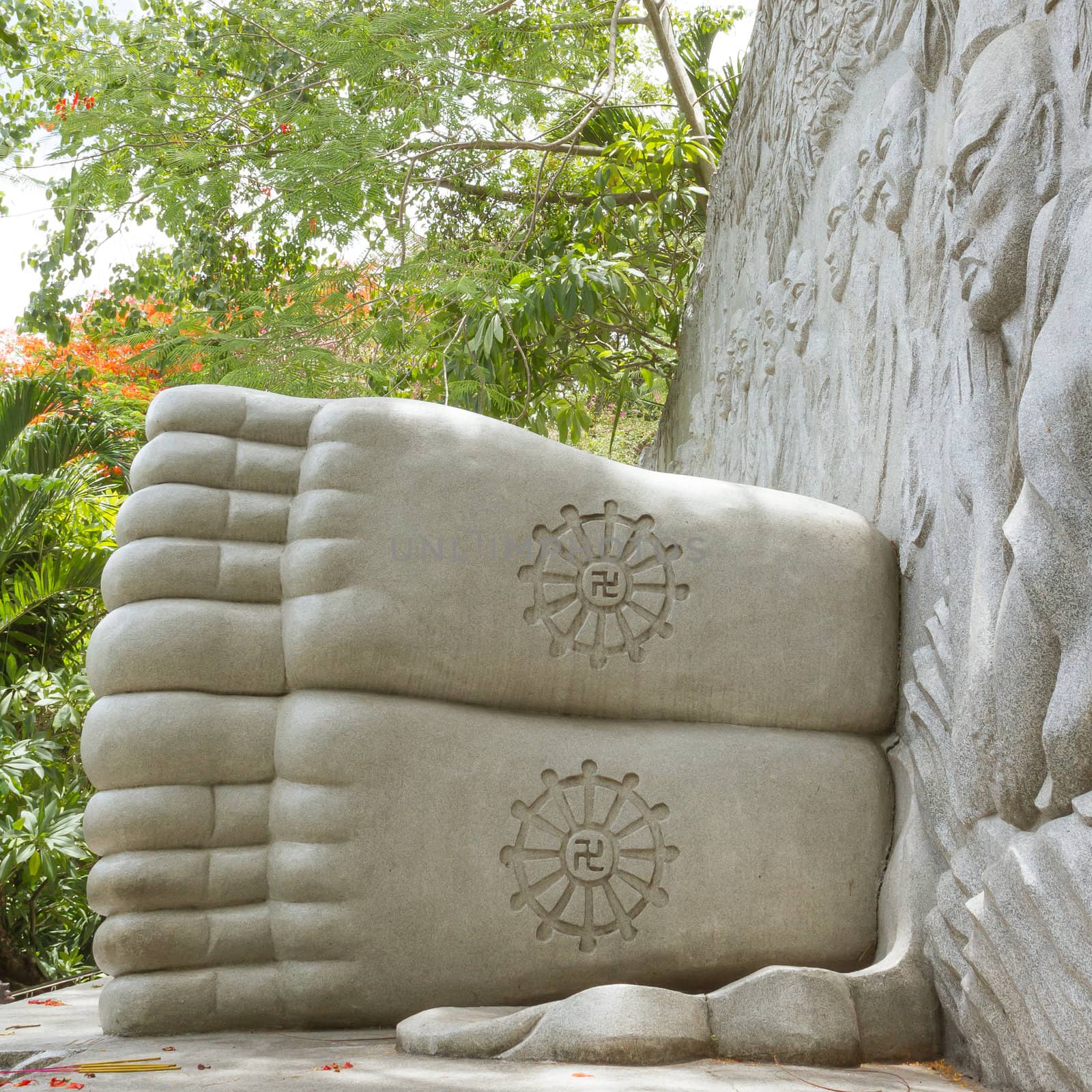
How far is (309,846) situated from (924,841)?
1.46 metres

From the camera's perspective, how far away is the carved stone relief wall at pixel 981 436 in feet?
6.42

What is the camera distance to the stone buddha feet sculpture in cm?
240

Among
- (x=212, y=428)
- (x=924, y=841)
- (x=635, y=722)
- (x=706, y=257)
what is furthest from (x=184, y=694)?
(x=706, y=257)

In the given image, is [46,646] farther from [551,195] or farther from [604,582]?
[551,195]

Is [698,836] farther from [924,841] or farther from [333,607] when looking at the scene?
[333,607]

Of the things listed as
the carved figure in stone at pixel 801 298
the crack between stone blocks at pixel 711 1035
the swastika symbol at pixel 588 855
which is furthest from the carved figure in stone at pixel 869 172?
the crack between stone blocks at pixel 711 1035

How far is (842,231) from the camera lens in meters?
3.68

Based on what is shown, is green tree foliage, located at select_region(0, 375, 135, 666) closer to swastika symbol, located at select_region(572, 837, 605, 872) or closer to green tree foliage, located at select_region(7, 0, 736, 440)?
green tree foliage, located at select_region(7, 0, 736, 440)

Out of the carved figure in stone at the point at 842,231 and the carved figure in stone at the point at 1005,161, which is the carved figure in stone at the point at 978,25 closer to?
the carved figure in stone at the point at 1005,161

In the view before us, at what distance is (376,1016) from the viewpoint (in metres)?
2.45

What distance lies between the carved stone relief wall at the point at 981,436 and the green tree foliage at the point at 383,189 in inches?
87.3

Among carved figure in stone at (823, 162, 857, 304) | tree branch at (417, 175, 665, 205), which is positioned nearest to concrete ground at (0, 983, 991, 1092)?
carved figure in stone at (823, 162, 857, 304)

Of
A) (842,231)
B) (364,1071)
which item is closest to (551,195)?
(842,231)

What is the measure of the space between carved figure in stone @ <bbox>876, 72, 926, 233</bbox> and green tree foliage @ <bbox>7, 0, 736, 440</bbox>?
2443mm
